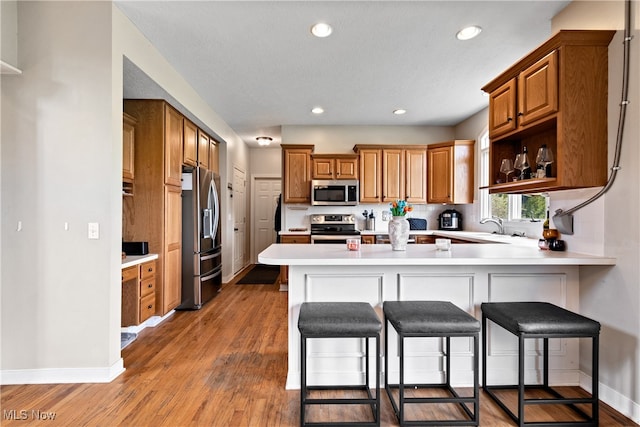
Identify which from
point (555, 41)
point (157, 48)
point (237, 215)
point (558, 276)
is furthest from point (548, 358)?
point (237, 215)

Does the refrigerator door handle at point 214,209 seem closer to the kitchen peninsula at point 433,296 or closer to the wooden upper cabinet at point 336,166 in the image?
the wooden upper cabinet at point 336,166

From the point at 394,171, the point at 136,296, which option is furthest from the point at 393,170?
the point at 136,296

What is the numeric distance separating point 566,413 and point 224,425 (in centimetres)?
200

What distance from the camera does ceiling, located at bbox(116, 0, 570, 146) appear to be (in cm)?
231

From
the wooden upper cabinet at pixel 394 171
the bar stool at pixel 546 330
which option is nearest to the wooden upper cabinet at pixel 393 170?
the wooden upper cabinet at pixel 394 171

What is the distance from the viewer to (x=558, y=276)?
2.15 metres

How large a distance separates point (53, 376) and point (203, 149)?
120 inches

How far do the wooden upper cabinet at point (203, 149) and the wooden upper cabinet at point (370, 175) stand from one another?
7.61ft

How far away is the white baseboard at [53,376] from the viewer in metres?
2.19

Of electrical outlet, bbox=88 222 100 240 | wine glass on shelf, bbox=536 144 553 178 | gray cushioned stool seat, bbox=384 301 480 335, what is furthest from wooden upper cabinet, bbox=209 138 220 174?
wine glass on shelf, bbox=536 144 553 178

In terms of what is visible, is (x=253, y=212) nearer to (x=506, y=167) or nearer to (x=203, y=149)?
(x=203, y=149)

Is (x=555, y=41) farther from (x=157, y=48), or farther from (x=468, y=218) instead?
(x=468, y=218)

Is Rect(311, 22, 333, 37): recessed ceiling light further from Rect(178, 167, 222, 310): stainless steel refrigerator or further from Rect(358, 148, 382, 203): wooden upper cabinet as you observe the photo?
Rect(358, 148, 382, 203): wooden upper cabinet

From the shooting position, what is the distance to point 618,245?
1877 mm
